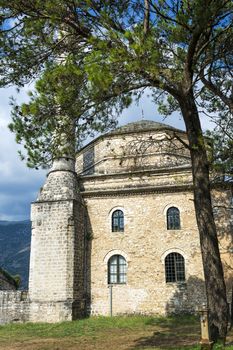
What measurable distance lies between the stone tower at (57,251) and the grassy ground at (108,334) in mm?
914

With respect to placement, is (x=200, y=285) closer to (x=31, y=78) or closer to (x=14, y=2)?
(x=31, y=78)

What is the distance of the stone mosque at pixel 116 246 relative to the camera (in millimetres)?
15844

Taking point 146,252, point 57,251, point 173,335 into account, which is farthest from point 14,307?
point 173,335

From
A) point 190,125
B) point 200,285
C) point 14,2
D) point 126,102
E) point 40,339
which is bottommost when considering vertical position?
point 40,339

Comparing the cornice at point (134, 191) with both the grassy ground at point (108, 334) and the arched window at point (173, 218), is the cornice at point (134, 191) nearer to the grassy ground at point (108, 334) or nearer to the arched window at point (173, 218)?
the arched window at point (173, 218)

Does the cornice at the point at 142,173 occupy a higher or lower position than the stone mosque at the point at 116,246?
higher

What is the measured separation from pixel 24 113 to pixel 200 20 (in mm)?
4442

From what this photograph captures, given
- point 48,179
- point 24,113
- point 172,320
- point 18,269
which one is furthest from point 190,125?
point 18,269

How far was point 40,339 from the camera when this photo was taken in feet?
37.0

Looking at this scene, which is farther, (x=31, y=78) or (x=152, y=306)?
(x=152, y=306)

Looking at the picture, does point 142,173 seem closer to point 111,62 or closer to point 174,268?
point 174,268

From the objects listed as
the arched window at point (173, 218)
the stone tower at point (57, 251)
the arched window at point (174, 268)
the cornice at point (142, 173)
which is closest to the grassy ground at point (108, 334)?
the stone tower at point (57, 251)

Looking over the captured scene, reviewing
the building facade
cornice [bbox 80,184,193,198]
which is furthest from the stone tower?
cornice [bbox 80,184,193,198]

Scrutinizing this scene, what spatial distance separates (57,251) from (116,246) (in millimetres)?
2926
